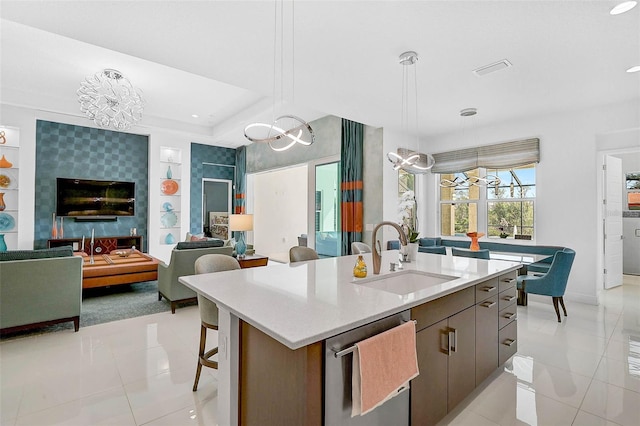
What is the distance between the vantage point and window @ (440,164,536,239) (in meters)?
5.32

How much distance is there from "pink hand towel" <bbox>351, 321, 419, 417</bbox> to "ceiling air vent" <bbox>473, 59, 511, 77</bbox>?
3018 millimetres

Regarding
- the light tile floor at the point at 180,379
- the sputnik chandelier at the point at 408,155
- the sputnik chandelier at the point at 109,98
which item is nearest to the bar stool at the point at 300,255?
the light tile floor at the point at 180,379

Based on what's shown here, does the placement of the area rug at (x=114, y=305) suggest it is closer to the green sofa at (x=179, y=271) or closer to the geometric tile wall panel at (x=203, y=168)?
the green sofa at (x=179, y=271)

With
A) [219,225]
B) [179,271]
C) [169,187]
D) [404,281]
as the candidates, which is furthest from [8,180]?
[404,281]

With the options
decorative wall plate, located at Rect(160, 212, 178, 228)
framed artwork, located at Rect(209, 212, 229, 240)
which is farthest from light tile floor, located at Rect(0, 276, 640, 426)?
framed artwork, located at Rect(209, 212, 229, 240)

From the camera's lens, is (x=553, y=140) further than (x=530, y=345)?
Yes

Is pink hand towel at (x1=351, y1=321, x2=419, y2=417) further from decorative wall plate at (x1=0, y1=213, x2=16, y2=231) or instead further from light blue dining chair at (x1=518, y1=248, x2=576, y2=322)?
decorative wall plate at (x1=0, y1=213, x2=16, y2=231)

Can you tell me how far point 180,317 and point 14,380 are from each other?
5.17 ft

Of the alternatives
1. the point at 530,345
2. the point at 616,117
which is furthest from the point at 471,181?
the point at 530,345

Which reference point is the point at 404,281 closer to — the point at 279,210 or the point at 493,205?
the point at 493,205

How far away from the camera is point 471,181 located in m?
6.02

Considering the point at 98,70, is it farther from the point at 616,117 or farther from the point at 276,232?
the point at 616,117

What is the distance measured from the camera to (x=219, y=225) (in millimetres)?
8555

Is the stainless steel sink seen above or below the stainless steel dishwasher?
above
